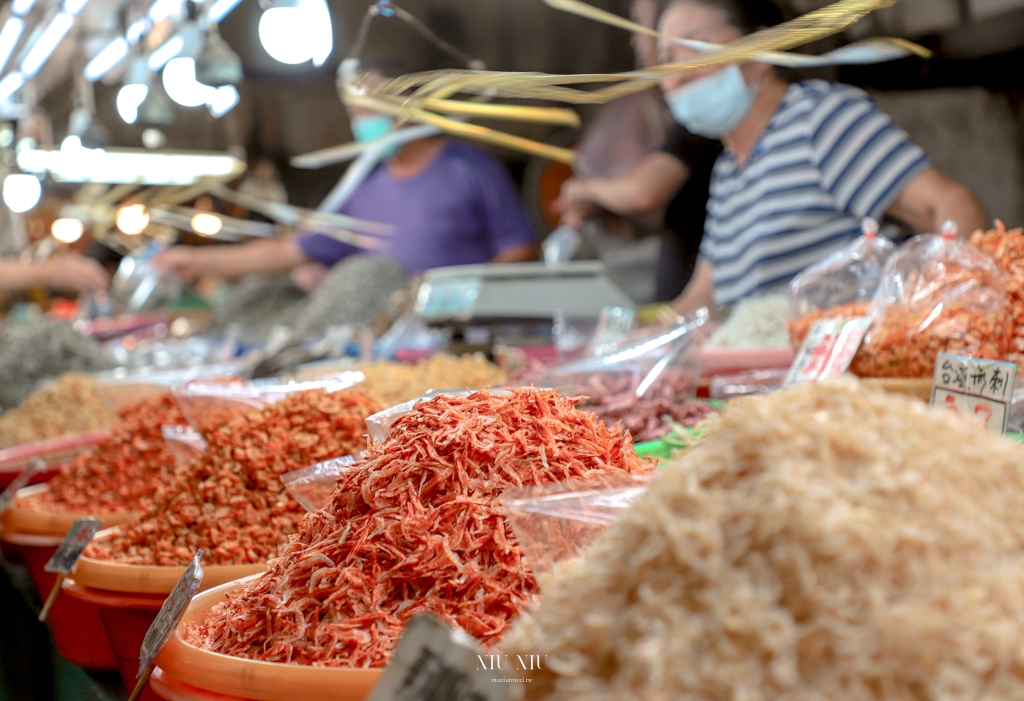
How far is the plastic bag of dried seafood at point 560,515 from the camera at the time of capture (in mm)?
663

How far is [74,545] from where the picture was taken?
1199mm

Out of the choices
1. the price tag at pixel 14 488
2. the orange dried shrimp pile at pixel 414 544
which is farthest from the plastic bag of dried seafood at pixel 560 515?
the price tag at pixel 14 488

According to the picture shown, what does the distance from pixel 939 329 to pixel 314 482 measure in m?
0.86

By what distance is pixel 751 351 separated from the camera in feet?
5.98

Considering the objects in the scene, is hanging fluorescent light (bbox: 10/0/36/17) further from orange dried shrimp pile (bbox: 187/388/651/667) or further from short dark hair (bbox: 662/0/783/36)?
orange dried shrimp pile (bbox: 187/388/651/667)

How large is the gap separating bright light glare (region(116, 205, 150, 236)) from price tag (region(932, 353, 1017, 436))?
181 inches

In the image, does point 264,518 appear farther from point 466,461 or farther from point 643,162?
point 643,162

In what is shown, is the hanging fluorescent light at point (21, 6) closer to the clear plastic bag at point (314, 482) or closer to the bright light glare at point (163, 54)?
the bright light glare at point (163, 54)

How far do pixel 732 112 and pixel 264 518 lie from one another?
1.63 meters

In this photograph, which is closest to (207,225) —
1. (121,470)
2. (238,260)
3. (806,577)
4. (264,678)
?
(238,260)

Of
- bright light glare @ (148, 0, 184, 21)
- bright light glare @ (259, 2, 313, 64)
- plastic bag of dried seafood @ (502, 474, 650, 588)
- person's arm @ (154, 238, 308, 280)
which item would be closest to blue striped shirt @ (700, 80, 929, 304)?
bright light glare @ (259, 2, 313, 64)

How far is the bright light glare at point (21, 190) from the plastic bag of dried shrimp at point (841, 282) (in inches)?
187

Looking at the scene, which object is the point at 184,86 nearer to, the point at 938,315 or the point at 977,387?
the point at 938,315

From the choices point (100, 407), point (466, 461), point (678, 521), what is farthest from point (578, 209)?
point (678, 521)
